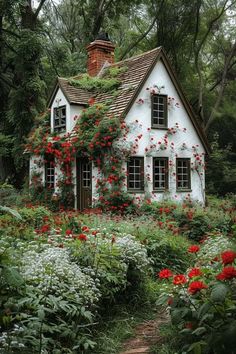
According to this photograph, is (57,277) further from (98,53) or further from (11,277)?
(98,53)

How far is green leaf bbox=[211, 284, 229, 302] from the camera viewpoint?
3231 millimetres

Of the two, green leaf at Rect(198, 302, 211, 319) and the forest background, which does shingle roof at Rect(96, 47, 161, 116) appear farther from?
green leaf at Rect(198, 302, 211, 319)

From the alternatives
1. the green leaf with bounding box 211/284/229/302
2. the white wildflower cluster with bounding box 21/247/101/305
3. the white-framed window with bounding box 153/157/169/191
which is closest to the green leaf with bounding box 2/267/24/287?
the white wildflower cluster with bounding box 21/247/101/305

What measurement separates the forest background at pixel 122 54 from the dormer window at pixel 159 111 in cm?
660

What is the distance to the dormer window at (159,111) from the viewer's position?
1706 cm

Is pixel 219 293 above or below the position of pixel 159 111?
below

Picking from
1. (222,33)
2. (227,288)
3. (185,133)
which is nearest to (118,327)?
(227,288)

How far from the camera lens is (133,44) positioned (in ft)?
84.6

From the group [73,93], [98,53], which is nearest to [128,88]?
[73,93]

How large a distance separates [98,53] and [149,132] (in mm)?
5731

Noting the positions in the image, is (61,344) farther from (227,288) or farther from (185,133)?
(185,133)

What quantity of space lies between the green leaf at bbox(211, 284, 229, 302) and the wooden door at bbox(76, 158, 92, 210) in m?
13.3

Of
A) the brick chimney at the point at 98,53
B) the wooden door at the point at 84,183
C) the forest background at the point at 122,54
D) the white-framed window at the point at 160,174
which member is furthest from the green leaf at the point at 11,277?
the brick chimney at the point at 98,53

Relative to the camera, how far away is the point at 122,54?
27.9 m
